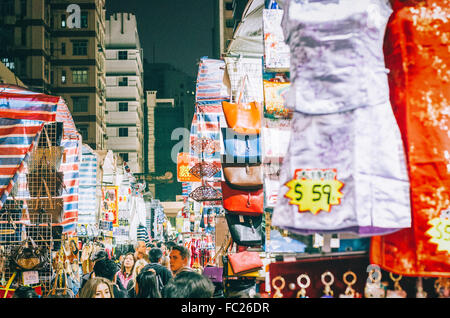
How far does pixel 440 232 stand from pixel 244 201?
303 centimetres

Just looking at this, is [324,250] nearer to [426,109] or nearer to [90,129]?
[426,109]

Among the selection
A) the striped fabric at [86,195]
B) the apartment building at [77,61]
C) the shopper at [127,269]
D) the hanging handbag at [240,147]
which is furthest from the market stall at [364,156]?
the apartment building at [77,61]

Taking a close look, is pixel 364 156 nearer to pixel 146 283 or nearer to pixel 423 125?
pixel 423 125

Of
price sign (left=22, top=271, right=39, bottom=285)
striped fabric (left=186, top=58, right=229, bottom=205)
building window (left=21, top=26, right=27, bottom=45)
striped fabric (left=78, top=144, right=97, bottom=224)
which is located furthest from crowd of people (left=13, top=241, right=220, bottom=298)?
building window (left=21, top=26, right=27, bottom=45)

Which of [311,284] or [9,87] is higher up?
[9,87]

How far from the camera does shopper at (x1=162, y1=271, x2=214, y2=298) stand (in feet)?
14.2

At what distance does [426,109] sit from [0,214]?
658cm

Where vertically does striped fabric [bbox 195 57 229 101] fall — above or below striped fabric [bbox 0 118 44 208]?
above

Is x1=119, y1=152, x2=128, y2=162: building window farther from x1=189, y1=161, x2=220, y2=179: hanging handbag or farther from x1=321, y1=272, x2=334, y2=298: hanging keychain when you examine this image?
x1=321, y1=272, x2=334, y2=298: hanging keychain

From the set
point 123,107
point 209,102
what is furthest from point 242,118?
point 123,107

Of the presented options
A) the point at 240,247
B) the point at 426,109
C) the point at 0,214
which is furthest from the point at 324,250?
the point at 0,214

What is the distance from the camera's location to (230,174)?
256 inches

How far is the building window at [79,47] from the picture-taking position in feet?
179

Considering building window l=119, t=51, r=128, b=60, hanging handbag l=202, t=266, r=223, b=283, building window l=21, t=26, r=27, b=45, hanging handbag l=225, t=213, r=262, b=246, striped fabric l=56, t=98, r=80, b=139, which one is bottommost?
hanging handbag l=202, t=266, r=223, b=283
